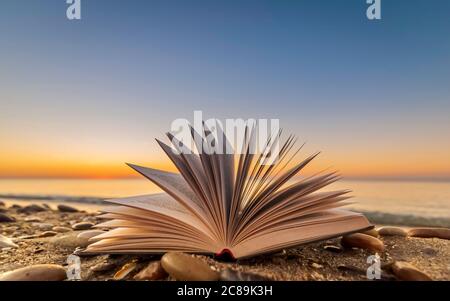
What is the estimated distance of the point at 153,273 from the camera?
97 cm

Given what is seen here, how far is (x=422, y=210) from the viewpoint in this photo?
3.06 meters

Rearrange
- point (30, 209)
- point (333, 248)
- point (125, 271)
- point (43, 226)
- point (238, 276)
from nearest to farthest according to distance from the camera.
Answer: point (238, 276)
point (125, 271)
point (333, 248)
point (43, 226)
point (30, 209)

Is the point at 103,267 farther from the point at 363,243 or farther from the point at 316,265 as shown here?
the point at 363,243

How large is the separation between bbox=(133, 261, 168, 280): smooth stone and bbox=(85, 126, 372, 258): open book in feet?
0.17

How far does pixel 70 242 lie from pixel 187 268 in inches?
32.4

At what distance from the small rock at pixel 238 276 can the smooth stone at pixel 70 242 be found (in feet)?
2.65

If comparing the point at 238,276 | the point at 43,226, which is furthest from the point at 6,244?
the point at 238,276

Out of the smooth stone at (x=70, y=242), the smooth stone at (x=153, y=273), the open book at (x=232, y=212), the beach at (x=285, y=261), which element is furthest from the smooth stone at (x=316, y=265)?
the smooth stone at (x=70, y=242)

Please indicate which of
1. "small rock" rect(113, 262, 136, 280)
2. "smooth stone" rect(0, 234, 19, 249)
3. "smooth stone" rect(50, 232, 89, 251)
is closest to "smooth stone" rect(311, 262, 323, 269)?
"small rock" rect(113, 262, 136, 280)

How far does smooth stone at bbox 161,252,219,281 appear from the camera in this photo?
92 cm

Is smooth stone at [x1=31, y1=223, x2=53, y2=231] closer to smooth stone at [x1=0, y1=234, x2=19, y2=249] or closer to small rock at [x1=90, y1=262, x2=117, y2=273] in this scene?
smooth stone at [x1=0, y1=234, x2=19, y2=249]
